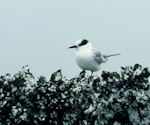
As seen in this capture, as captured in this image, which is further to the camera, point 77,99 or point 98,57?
point 98,57

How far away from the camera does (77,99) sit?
41.4 ft

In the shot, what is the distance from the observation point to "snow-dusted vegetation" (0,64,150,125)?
11602 mm

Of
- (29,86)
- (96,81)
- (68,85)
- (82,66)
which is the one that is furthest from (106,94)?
(82,66)

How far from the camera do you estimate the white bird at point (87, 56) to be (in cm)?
1905

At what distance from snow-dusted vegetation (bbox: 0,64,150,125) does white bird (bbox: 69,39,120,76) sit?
5.24m

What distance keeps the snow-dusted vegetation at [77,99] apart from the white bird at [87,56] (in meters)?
5.24

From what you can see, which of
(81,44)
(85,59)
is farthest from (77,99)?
(81,44)

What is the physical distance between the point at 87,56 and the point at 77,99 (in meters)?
6.57

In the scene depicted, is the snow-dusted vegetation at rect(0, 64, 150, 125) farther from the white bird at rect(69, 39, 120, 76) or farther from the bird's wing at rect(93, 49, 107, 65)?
the bird's wing at rect(93, 49, 107, 65)

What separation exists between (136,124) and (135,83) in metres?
1.07

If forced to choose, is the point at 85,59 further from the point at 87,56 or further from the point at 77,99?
the point at 77,99

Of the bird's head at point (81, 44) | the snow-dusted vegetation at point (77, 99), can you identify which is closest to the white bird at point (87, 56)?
the bird's head at point (81, 44)

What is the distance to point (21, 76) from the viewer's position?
13344 mm

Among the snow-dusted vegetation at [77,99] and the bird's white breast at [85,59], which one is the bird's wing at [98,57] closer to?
the bird's white breast at [85,59]
